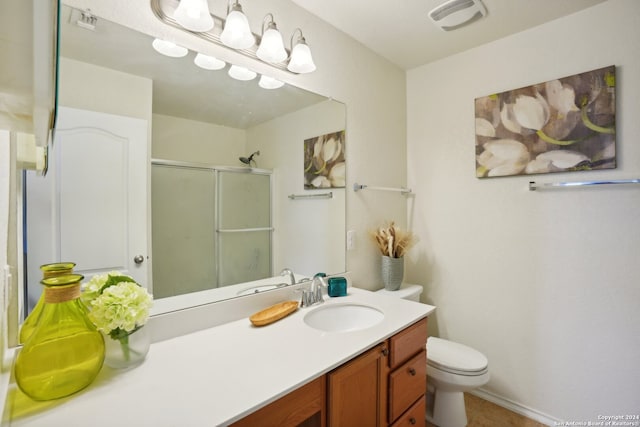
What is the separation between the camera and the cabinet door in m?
0.93

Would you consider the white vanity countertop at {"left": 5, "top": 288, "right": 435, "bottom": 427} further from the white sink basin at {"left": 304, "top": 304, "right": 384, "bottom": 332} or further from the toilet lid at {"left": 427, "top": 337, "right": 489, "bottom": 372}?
the toilet lid at {"left": 427, "top": 337, "right": 489, "bottom": 372}

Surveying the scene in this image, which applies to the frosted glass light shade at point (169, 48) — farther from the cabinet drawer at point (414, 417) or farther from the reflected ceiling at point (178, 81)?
the cabinet drawer at point (414, 417)

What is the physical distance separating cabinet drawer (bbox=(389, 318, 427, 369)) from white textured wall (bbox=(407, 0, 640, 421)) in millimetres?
866

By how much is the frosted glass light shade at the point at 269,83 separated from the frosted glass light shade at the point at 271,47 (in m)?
0.08

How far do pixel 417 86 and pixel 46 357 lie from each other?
2457 mm

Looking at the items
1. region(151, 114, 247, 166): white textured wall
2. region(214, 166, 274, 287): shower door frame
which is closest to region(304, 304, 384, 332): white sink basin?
region(214, 166, 274, 287): shower door frame

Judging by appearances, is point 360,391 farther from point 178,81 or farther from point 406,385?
point 178,81

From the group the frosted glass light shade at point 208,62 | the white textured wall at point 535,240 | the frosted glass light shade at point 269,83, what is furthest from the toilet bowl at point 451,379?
the frosted glass light shade at point 208,62

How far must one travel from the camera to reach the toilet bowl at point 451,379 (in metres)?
1.54

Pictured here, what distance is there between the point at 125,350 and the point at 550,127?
7.33ft

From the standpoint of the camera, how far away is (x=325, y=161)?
171 centimetres

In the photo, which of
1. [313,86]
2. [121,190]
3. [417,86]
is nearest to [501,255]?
[417,86]

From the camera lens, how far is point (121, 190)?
102cm

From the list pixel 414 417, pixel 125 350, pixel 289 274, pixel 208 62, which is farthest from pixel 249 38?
pixel 414 417
